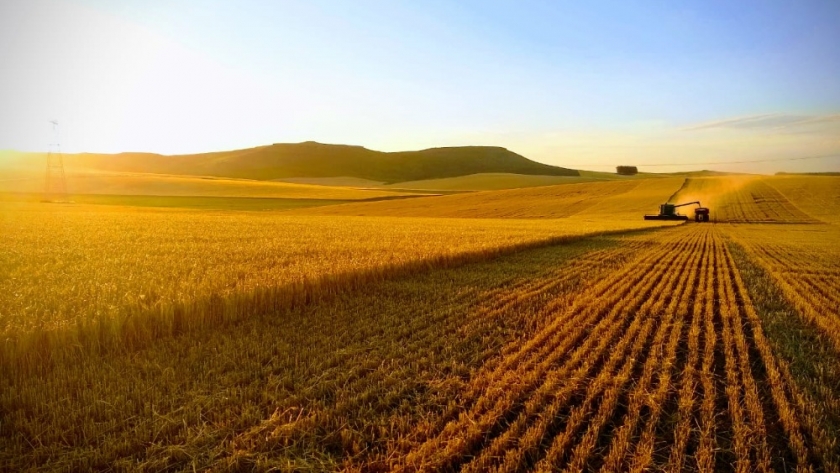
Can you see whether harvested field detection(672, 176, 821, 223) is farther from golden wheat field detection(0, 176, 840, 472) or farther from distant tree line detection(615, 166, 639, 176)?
distant tree line detection(615, 166, 639, 176)

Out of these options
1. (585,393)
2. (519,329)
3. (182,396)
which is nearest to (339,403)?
(182,396)

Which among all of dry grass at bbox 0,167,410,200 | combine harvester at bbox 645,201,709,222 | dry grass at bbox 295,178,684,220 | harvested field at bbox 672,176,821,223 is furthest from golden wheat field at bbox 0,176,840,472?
dry grass at bbox 0,167,410,200

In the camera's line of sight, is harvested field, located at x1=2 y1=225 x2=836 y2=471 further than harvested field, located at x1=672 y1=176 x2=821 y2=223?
No

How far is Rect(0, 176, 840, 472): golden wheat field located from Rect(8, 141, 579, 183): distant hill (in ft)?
418

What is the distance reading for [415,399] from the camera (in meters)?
5.24

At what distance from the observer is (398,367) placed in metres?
6.11

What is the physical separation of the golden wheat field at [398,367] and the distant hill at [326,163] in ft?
418

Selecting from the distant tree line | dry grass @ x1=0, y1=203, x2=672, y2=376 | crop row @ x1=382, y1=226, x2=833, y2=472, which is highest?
the distant tree line

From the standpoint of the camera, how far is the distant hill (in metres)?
132

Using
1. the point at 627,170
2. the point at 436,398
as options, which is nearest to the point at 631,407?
the point at 436,398

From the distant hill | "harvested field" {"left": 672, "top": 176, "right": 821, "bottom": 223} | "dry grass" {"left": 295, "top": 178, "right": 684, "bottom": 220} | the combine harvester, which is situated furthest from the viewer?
the distant hill

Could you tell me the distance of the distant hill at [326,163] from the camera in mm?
132500

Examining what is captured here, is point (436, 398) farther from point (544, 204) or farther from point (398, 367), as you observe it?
point (544, 204)

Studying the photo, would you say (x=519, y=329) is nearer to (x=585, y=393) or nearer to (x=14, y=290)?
(x=585, y=393)
